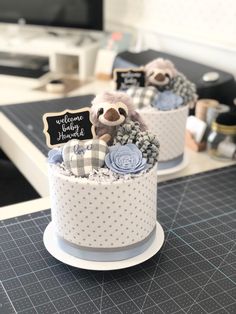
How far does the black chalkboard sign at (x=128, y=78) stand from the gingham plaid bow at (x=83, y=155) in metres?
0.44

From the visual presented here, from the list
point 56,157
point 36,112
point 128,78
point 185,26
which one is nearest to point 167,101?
point 128,78

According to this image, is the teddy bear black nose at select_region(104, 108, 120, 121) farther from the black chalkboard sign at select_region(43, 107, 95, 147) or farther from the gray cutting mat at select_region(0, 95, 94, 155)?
the gray cutting mat at select_region(0, 95, 94, 155)

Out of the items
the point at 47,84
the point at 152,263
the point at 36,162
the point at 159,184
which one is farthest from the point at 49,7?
the point at 152,263

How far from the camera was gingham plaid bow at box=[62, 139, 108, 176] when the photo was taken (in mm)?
823

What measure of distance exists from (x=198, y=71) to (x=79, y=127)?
0.84 m

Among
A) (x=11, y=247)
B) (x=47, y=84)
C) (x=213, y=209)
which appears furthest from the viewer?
(x=47, y=84)

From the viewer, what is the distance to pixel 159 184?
121cm

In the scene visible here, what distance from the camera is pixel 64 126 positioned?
0.87 meters

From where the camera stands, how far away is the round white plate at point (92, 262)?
851 mm

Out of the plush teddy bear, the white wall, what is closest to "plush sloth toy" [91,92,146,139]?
the plush teddy bear

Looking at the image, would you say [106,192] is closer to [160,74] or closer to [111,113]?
[111,113]

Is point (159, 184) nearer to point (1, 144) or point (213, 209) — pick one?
point (213, 209)

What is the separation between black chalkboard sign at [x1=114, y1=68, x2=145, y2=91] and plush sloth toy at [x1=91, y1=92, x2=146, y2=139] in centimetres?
32

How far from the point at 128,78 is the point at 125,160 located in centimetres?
48
